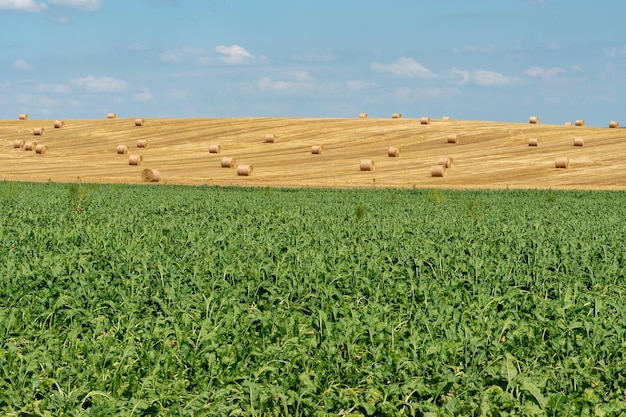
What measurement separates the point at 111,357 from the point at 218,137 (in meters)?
54.2

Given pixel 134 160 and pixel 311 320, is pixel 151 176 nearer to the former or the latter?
pixel 134 160

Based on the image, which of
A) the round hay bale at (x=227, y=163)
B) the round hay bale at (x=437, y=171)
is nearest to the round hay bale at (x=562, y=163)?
the round hay bale at (x=437, y=171)

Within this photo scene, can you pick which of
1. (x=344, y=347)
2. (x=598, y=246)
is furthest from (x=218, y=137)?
(x=344, y=347)

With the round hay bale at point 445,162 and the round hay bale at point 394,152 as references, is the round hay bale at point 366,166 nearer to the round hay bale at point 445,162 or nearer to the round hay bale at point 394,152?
the round hay bale at point 445,162

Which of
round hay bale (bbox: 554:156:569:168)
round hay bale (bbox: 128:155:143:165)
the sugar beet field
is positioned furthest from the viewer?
round hay bale (bbox: 128:155:143:165)

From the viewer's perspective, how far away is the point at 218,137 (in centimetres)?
6131

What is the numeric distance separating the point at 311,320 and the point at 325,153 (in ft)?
146

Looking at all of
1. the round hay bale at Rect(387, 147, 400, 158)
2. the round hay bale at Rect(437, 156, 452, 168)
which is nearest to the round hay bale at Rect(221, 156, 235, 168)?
the round hay bale at Rect(387, 147, 400, 158)

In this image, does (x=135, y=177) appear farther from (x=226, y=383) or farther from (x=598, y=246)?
(x=226, y=383)

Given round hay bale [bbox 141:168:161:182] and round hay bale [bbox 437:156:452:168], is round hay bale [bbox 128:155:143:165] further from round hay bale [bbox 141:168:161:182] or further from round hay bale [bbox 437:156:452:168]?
round hay bale [bbox 437:156:452:168]

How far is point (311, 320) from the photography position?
29.8 ft

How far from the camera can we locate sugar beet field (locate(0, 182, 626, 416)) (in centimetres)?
664

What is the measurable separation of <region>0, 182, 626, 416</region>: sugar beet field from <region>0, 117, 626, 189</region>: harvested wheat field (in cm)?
2454

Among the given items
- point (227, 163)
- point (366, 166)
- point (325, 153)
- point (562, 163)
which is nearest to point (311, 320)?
point (366, 166)
